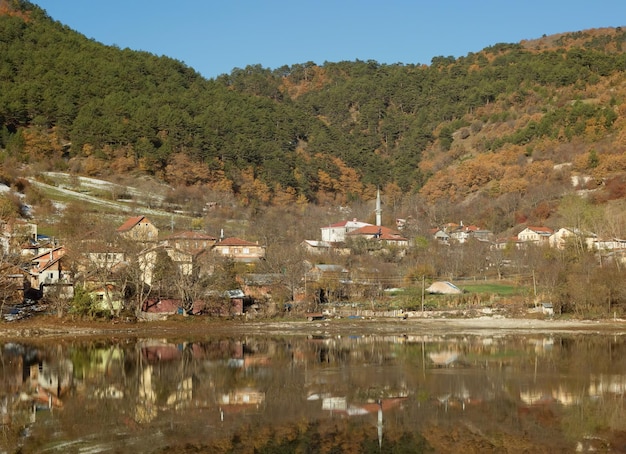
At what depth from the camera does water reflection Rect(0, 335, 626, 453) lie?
20.5 meters

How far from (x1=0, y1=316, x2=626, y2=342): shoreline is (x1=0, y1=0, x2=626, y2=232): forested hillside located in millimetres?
44759

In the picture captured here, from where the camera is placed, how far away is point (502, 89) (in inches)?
5610

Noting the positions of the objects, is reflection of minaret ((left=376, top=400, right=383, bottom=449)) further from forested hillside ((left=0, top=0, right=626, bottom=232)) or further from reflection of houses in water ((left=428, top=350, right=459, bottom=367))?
forested hillside ((left=0, top=0, right=626, bottom=232))

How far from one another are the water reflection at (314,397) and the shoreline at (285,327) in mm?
4066

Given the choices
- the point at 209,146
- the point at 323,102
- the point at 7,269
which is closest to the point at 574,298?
the point at 7,269

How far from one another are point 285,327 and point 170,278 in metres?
7.85

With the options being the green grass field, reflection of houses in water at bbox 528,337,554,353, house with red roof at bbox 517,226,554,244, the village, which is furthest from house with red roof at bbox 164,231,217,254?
house with red roof at bbox 517,226,554,244

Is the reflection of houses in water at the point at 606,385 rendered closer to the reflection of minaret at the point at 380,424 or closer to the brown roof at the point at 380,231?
the reflection of minaret at the point at 380,424

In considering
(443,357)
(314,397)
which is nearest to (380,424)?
(314,397)

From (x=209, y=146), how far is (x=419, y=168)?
39020 mm

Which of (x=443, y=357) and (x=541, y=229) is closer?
(x=443, y=357)

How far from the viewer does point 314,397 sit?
25.8 meters

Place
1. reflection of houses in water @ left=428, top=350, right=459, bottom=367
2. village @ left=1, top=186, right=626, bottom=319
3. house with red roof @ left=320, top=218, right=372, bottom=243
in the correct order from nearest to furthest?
1. reflection of houses in water @ left=428, top=350, right=459, bottom=367
2. village @ left=1, top=186, right=626, bottom=319
3. house with red roof @ left=320, top=218, right=372, bottom=243

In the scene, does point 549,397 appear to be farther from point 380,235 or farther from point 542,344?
point 380,235
